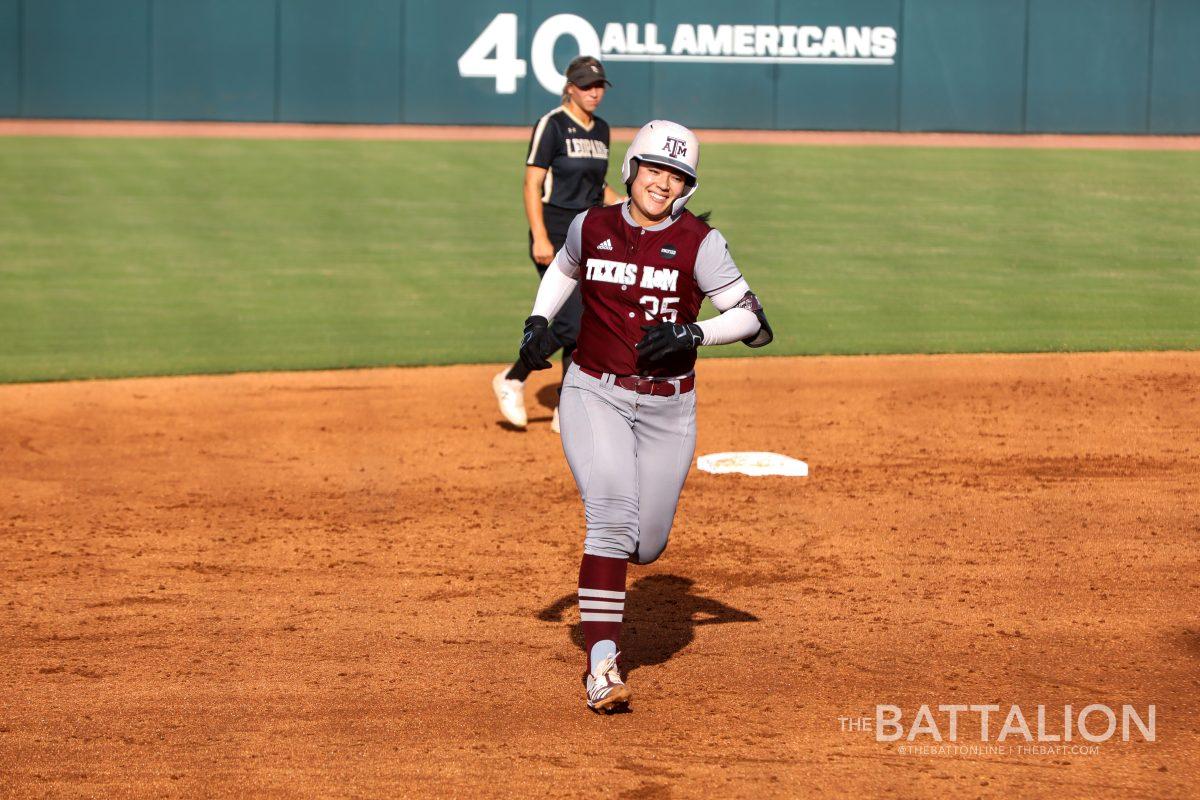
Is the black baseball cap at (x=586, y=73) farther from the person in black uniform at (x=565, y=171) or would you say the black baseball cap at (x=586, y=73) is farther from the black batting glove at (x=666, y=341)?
the black batting glove at (x=666, y=341)

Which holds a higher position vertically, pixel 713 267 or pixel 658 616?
pixel 713 267

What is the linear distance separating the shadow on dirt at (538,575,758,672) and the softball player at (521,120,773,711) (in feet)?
2.08

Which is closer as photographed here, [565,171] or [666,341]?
[666,341]

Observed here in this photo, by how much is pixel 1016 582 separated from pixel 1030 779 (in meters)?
2.49

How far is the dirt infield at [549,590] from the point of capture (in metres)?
5.09

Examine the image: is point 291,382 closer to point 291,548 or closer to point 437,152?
point 291,548

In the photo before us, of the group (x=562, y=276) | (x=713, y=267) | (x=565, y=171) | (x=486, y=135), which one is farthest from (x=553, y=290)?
(x=486, y=135)

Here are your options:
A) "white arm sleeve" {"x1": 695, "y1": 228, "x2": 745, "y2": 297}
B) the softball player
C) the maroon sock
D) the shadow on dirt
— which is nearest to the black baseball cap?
the shadow on dirt

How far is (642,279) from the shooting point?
18.7 ft

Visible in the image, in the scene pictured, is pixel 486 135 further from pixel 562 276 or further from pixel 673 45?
Answer: pixel 562 276

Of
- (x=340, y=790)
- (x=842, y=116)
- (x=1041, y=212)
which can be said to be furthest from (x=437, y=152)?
(x=340, y=790)

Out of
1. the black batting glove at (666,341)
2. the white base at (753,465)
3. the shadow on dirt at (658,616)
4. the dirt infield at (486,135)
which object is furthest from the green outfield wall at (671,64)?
the black batting glove at (666,341)

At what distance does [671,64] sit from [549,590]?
68.0 ft

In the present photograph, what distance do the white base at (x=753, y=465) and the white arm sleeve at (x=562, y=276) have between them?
357cm
